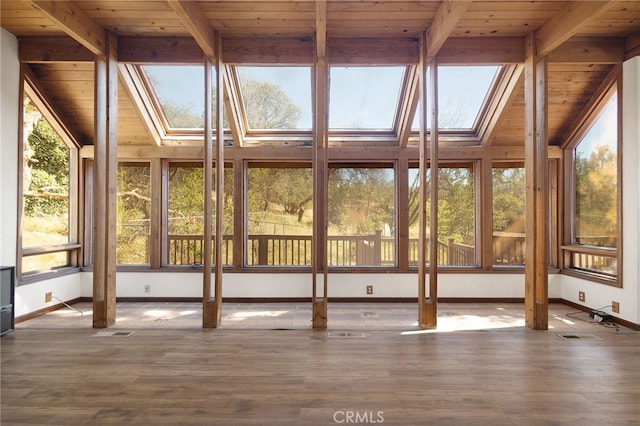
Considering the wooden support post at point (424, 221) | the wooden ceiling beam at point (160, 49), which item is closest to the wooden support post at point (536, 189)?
the wooden support post at point (424, 221)

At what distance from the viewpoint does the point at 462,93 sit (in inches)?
191

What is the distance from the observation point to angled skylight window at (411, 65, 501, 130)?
15.0 ft

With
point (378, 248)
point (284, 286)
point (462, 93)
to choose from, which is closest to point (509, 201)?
point (462, 93)

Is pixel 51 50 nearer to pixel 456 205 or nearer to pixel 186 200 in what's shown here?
pixel 186 200

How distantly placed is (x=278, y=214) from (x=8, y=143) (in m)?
3.15

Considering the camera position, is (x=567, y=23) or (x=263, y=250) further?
(x=263, y=250)

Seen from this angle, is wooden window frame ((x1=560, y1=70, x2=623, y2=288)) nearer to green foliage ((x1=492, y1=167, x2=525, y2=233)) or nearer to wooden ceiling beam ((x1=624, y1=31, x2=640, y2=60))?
wooden ceiling beam ((x1=624, y1=31, x2=640, y2=60))

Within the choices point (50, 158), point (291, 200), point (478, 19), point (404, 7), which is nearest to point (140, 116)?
point (50, 158)

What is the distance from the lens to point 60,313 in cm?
452

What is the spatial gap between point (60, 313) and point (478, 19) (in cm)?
566

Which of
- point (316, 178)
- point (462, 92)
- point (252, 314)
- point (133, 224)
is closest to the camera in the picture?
point (316, 178)

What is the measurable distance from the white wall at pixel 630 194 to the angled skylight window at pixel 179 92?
4.58m

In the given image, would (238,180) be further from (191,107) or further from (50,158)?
(50,158)

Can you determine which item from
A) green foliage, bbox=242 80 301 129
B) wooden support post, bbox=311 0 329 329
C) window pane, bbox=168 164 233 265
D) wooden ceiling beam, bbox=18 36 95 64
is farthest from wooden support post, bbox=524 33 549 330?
wooden ceiling beam, bbox=18 36 95 64
